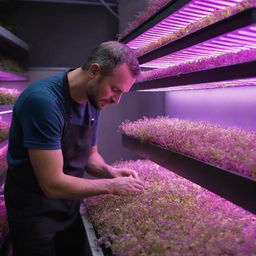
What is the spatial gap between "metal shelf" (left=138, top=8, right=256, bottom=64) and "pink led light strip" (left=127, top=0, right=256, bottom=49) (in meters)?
0.07

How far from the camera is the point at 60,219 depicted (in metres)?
2.26

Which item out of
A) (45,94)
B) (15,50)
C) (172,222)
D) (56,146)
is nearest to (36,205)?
(56,146)

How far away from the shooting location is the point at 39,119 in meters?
1.78

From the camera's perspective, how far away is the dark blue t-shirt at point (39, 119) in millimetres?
1773

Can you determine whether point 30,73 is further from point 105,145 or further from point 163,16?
point 163,16

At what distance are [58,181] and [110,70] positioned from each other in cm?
73

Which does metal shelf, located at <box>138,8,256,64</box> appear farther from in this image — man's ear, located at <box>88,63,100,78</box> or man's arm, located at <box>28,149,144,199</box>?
man's arm, located at <box>28,149,144,199</box>

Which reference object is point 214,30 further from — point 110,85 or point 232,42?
point 110,85

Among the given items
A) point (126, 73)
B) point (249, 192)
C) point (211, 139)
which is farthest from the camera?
point (211, 139)

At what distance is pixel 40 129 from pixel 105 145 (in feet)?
15.0

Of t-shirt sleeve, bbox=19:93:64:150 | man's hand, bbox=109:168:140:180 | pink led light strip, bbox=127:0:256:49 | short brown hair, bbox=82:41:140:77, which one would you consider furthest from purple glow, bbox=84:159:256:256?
pink led light strip, bbox=127:0:256:49

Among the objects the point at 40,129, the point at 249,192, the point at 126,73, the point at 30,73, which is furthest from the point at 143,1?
the point at 249,192

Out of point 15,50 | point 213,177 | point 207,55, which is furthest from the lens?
point 15,50

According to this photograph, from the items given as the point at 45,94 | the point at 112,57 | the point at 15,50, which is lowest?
the point at 45,94
